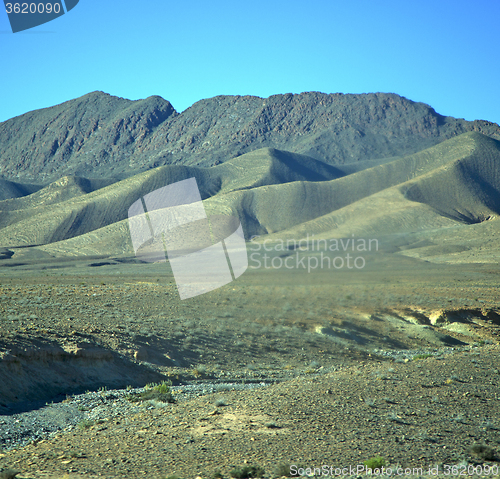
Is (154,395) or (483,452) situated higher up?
(154,395)

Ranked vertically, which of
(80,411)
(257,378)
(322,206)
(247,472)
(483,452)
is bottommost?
(257,378)

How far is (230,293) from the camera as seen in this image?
3272cm

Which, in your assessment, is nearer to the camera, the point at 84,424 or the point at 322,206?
the point at 84,424

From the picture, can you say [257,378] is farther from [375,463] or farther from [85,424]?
[375,463]

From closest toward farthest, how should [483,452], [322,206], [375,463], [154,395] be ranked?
[375,463] < [483,452] < [154,395] < [322,206]

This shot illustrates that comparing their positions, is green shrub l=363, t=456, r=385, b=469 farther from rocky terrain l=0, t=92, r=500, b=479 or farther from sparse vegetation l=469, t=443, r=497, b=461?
sparse vegetation l=469, t=443, r=497, b=461

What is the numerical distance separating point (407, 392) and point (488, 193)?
396 feet

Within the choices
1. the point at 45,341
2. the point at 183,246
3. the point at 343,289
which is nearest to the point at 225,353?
the point at 45,341

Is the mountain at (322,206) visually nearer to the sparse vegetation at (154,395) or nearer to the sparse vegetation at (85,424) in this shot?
the sparse vegetation at (154,395)

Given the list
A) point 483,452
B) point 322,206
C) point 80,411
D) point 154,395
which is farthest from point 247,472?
point 322,206

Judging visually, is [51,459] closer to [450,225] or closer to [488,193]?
[450,225]

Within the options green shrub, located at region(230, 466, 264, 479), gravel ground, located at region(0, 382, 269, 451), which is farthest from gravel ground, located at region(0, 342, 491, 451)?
green shrub, located at region(230, 466, 264, 479)

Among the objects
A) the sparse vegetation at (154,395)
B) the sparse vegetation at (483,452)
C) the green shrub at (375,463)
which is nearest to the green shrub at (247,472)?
the green shrub at (375,463)

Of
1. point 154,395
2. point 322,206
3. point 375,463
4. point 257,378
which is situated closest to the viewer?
point 375,463
